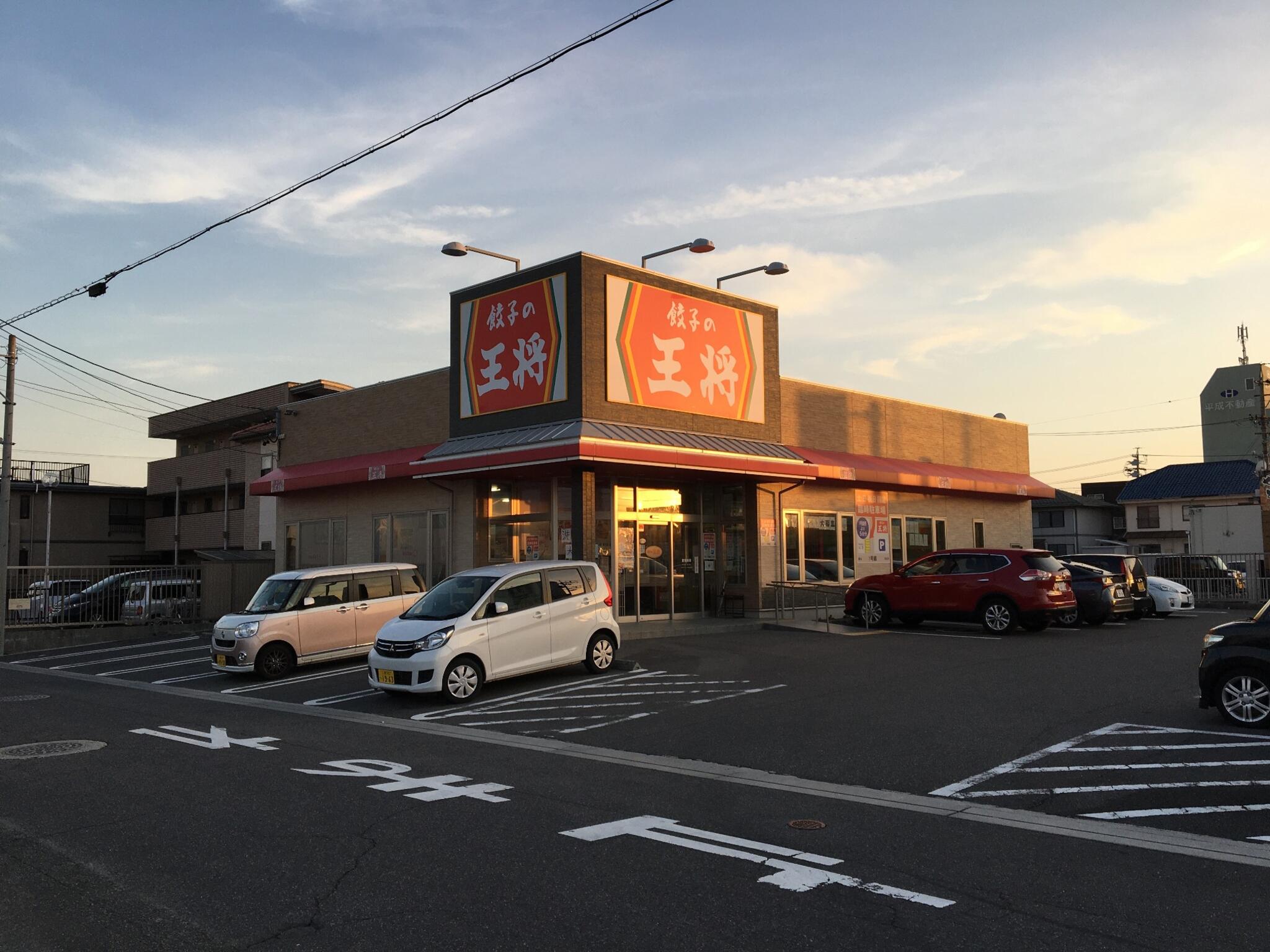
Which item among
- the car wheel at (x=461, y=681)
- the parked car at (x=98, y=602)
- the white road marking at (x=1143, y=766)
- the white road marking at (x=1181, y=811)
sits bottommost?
the white road marking at (x=1181, y=811)

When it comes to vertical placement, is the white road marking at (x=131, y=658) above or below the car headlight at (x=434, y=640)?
below

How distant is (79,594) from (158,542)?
93.3ft

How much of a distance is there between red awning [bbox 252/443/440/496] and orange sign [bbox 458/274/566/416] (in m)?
1.84

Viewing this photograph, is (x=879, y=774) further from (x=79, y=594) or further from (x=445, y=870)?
(x=79, y=594)

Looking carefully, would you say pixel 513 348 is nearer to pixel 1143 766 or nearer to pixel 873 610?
pixel 873 610

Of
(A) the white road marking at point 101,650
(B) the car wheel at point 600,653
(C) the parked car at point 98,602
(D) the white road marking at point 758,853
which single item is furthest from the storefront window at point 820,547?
(D) the white road marking at point 758,853

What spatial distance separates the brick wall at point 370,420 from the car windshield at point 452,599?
29.1 ft

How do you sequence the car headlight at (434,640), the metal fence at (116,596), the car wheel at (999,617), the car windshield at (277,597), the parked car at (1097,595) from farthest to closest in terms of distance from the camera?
the metal fence at (116,596)
the parked car at (1097,595)
the car wheel at (999,617)
the car windshield at (277,597)
the car headlight at (434,640)

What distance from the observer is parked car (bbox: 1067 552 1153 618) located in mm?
22969

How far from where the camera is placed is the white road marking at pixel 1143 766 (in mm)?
8672

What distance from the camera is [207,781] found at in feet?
28.2

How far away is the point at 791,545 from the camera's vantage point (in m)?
24.8

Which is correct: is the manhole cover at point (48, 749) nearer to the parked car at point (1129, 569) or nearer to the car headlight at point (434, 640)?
the car headlight at point (434, 640)

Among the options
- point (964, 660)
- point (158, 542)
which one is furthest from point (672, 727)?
point (158, 542)
